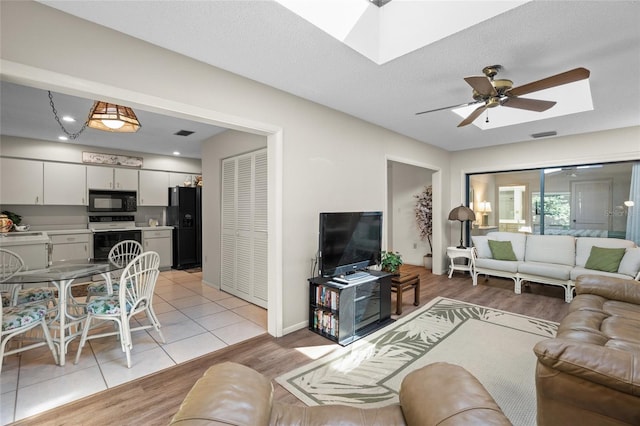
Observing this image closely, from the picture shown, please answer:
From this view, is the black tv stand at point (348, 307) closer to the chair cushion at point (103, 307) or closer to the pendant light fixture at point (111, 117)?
the chair cushion at point (103, 307)

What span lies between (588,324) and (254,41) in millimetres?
3215

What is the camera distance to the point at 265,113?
2.95 m

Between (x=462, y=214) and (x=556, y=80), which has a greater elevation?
(x=556, y=80)

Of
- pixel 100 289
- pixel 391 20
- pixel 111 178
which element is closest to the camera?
pixel 391 20

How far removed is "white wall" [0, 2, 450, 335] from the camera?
71.0 inches

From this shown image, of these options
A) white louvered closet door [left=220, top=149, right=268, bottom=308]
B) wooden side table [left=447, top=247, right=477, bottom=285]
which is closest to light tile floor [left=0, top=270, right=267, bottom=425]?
white louvered closet door [left=220, top=149, right=268, bottom=308]

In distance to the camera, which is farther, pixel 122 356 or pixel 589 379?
pixel 122 356

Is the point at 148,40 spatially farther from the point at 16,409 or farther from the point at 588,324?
the point at 588,324

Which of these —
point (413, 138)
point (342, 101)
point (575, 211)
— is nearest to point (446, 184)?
point (413, 138)

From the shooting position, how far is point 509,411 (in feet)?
6.48

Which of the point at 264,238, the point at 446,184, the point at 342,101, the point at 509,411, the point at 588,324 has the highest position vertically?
the point at 342,101

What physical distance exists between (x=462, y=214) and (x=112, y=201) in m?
7.11

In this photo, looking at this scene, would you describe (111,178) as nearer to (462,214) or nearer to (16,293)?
(16,293)

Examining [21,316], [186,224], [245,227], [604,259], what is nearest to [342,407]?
[21,316]
